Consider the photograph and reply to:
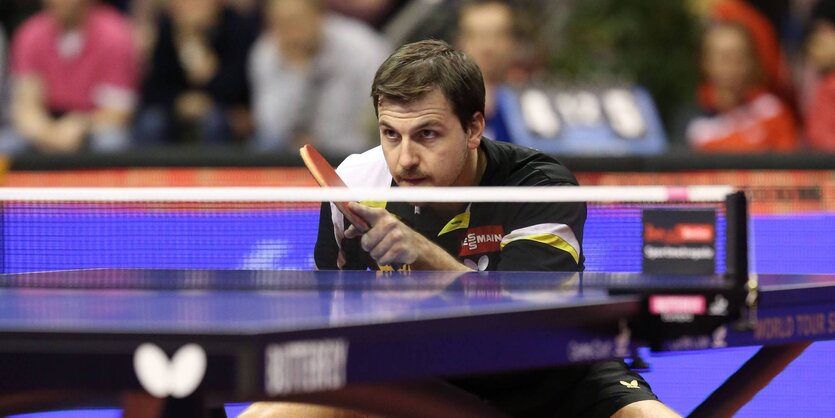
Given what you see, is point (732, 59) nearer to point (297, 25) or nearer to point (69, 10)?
point (297, 25)

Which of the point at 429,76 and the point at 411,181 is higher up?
the point at 429,76

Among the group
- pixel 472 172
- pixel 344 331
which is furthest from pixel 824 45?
pixel 344 331

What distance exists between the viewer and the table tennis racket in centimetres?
358

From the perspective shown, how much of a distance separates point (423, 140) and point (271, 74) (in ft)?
20.4

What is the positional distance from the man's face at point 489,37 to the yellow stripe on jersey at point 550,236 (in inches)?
189

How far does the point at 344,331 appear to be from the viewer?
2373 mm

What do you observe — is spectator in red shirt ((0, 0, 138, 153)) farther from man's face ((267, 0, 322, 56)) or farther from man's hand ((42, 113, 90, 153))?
man's face ((267, 0, 322, 56))

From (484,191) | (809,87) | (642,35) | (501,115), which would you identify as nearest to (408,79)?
(484,191)

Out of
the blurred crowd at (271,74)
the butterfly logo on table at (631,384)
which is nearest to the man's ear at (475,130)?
the butterfly logo on table at (631,384)

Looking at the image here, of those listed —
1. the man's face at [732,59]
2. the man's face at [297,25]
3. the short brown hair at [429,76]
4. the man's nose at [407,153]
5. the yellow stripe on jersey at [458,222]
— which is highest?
the man's face at [297,25]

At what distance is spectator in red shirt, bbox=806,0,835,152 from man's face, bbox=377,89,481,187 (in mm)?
5732

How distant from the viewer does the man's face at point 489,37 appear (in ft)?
28.5

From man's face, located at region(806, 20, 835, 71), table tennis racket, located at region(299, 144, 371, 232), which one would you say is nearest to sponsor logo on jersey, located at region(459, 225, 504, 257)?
table tennis racket, located at region(299, 144, 371, 232)

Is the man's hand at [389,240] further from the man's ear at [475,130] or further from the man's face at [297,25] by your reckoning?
the man's face at [297,25]
